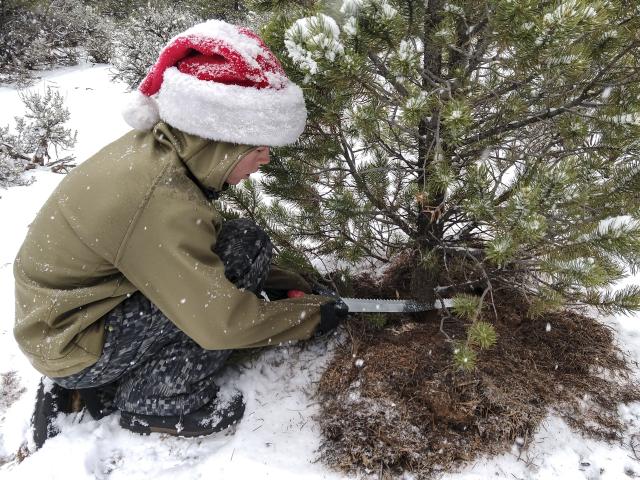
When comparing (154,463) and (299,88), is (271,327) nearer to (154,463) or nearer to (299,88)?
(154,463)

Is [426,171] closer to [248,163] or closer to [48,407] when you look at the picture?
[248,163]

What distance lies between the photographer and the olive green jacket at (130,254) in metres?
1.34

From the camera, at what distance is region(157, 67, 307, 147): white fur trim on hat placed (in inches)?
52.6

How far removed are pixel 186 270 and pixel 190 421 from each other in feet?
2.10

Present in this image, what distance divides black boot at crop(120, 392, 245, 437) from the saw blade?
596 millimetres

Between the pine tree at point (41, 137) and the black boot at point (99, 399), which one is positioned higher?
the black boot at point (99, 399)

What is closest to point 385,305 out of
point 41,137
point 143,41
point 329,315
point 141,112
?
point 329,315

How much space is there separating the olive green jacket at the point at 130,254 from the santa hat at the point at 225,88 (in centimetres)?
7

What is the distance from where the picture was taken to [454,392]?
1.61 meters

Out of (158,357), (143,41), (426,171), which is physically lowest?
(143,41)

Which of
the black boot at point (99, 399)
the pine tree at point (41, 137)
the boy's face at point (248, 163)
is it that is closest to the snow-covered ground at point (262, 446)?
the black boot at point (99, 399)

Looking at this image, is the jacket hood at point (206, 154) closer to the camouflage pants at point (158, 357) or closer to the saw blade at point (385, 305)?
the camouflage pants at point (158, 357)

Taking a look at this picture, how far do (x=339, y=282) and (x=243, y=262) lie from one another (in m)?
0.62

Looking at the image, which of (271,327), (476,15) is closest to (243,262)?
(271,327)
